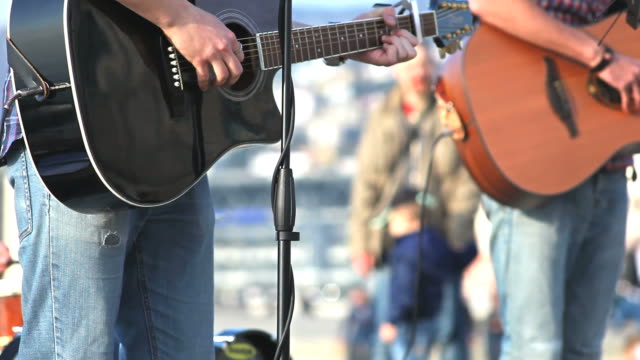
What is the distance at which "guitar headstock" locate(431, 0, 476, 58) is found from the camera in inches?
118

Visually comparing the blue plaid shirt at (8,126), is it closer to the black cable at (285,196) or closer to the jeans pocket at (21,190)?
the jeans pocket at (21,190)

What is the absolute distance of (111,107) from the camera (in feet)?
6.64

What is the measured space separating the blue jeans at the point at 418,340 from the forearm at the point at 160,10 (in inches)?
121

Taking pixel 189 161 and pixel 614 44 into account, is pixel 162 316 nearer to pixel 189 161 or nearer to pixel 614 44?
pixel 189 161

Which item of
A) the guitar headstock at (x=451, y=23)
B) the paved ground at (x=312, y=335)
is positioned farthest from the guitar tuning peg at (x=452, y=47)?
the paved ground at (x=312, y=335)

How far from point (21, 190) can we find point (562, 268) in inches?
64.9

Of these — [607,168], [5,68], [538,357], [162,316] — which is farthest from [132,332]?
[607,168]

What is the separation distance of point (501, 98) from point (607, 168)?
406mm

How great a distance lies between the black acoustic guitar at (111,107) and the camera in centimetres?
198

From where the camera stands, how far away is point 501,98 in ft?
9.90

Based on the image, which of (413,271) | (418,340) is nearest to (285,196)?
(413,271)

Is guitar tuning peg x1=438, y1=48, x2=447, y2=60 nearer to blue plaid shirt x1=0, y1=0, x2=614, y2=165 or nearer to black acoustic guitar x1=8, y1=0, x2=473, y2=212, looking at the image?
blue plaid shirt x1=0, y1=0, x2=614, y2=165

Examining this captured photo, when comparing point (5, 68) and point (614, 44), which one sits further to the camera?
point (614, 44)

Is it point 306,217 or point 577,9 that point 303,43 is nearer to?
point 577,9
